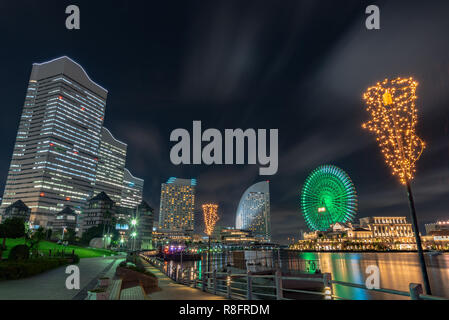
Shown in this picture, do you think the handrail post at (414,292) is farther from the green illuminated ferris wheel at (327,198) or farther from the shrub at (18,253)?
the green illuminated ferris wheel at (327,198)

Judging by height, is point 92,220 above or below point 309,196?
below

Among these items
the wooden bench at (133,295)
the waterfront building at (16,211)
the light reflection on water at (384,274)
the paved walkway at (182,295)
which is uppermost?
the waterfront building at (16,211)

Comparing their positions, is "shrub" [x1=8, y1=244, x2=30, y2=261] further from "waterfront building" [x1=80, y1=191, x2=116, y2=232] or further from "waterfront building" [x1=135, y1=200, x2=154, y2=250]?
"waterfront building" [x1=135, y1=200, x2=154, y2=250]

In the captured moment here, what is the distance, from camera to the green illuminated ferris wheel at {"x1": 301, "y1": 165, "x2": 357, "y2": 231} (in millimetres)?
102000

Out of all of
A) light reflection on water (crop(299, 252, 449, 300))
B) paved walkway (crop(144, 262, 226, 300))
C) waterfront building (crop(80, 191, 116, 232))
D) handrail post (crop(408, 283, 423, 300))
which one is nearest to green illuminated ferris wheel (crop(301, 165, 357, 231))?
light reflection on water (crop(299, 252, 449, 300))

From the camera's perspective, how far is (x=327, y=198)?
11075cm

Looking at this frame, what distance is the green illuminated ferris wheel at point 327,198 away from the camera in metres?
102

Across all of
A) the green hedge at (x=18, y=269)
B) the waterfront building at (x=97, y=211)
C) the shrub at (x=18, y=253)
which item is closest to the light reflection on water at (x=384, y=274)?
the green hedge at (x=18, y=269)

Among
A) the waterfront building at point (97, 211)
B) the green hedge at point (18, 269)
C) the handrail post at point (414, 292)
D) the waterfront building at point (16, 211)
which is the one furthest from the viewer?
the waterfront building at point (97, 211)
